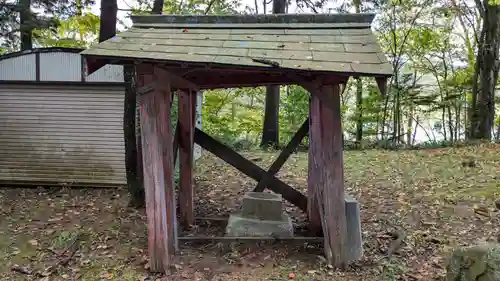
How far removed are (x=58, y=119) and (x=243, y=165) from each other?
432 centimetres

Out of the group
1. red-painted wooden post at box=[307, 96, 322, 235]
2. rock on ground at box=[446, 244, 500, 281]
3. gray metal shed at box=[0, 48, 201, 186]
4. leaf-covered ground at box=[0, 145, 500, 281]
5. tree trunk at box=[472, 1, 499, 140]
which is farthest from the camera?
tree trunk at box=[472, 1, 499, 140]

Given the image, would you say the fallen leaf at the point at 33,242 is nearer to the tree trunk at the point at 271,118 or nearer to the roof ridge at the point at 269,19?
the roof ridge at the point at 269,19

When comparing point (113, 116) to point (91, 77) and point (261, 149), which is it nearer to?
point (91, 77)

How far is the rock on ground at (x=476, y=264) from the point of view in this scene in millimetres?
3035

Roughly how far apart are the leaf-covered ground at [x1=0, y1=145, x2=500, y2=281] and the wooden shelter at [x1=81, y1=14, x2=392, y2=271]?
506mm

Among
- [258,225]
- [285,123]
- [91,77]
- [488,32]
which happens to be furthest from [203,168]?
[488,32]

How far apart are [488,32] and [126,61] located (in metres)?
11.5

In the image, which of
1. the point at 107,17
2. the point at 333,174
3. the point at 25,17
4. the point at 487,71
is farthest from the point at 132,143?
the point at 487,71

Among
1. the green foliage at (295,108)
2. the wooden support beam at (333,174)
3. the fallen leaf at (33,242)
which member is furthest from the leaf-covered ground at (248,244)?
the green foliage at (295,108)

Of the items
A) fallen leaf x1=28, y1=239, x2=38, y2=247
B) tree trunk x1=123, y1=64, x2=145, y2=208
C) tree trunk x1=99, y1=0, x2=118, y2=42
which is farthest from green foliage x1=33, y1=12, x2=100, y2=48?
fallen leaf x1=28, y1=239, x2=38, y2=247

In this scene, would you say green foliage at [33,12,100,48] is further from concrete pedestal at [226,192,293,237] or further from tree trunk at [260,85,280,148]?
concrete pedestal at [226,192,293,237]

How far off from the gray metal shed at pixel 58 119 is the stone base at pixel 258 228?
3.46m

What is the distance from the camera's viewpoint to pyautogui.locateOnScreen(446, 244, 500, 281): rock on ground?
9.96ft

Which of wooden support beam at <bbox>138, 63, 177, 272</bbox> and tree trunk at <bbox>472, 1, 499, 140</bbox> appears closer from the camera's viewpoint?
wooden support beam at <bbox>138, 63, 177, 272</bbox>
